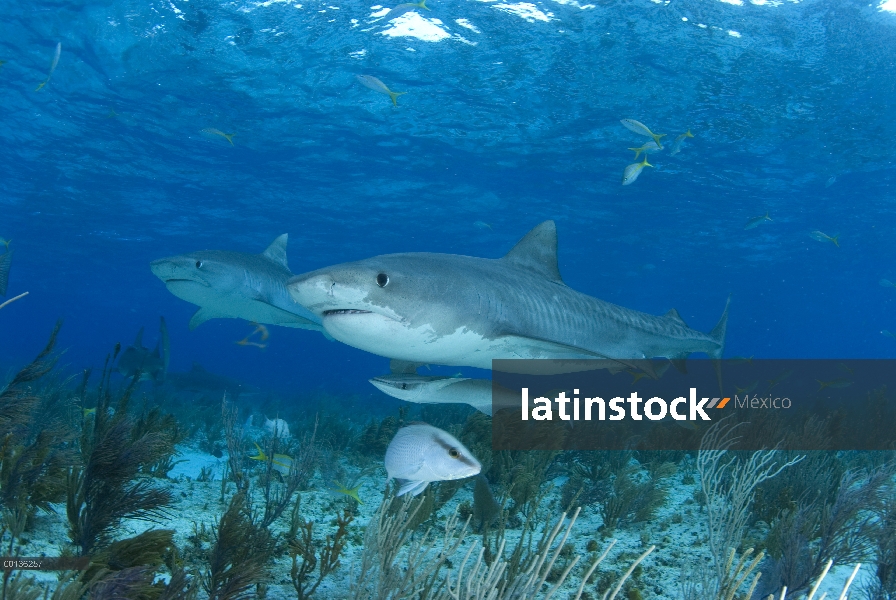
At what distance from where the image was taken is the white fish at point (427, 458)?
10.8 ft

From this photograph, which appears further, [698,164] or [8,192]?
[8,192]

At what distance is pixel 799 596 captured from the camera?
401cm

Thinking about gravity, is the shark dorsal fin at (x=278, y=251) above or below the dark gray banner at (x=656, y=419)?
above

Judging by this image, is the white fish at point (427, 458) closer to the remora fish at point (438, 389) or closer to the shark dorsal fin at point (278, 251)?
the remora fish at point (438, 389)

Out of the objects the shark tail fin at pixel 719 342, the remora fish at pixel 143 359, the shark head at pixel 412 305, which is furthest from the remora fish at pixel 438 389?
the remora fish at pixel 143 359

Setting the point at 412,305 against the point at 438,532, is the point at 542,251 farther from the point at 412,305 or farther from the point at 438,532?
the point at 438,532

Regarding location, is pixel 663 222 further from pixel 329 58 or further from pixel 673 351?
pixel 673 351

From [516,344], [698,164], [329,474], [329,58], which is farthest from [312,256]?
[516,344]

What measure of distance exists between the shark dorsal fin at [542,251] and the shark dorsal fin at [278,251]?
442 cm

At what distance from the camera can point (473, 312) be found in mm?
4117

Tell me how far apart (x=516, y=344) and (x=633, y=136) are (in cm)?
1937

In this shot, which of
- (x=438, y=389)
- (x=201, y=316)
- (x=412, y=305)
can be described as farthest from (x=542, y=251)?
(x=201, y=316)

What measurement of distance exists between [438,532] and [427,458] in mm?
2232

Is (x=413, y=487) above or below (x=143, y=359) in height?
above
